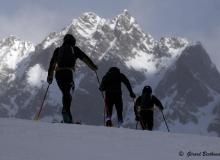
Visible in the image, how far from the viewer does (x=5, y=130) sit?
8289mm

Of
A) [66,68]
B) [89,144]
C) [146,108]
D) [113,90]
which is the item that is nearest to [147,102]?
[146,108]

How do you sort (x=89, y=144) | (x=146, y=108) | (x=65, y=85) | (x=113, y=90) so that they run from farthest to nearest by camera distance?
(x=146, y=108)
(x=113, y=90)
(x=65, y=85)
(x=89, y=144)

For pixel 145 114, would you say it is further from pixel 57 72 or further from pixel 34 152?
pixel 34 152

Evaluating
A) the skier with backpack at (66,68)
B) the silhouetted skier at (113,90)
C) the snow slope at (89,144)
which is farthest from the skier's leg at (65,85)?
the snow slope at (89,144)

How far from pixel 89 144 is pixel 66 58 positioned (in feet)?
21.2

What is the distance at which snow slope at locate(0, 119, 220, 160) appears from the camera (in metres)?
6.89

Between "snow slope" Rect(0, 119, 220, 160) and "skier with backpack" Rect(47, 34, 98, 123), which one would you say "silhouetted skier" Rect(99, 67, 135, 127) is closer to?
"skier with backpack" Rect(47, 34, 98, 123)

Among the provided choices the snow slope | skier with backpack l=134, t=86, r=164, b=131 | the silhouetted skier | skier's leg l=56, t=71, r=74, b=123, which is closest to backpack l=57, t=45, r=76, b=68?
skier's leg l=56, t=71, r=74, b=123

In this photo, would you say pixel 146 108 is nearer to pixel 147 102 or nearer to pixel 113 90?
pixel 147 102

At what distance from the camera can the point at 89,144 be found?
7844 millimetres

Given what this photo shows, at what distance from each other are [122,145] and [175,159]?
0.96 metres

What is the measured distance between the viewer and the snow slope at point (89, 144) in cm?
689

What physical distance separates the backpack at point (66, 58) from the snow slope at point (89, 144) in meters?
4.37

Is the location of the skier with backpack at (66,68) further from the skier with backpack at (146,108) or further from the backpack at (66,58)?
the skier with backpack at (146,108)
